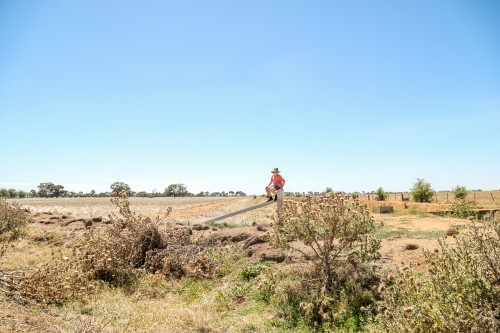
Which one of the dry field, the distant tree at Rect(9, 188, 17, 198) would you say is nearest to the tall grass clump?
the dry field

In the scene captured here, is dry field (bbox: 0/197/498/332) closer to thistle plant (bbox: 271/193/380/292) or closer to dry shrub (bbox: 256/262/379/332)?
dry shrub (bbox: 256/262/379/332)

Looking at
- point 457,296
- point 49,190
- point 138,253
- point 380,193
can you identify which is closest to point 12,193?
point 49,190

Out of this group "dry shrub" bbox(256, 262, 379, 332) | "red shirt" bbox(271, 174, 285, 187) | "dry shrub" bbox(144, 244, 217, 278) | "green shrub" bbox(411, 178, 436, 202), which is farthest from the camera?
"green shrub" bbox(411, 178, 436, 202)

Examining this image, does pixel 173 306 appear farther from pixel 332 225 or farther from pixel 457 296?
pixel 457 296

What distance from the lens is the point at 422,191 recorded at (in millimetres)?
33875

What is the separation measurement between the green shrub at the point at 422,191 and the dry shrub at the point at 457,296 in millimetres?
33703

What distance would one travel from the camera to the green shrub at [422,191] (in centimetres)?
3378

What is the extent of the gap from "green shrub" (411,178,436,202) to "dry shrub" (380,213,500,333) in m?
33.7

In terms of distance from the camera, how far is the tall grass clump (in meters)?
5.21

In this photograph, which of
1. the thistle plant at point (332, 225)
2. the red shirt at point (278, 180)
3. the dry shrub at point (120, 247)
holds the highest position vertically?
the red shirt at point (278, 180)

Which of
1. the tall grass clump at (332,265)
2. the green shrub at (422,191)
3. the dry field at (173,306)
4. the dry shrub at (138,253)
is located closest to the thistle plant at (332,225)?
the tall grass clump at (332,265)

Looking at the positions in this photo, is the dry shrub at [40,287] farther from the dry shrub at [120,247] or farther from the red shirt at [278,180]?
the red shirt at [278,180]

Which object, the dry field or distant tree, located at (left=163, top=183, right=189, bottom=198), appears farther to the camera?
distant tree, located at (left=163, top=183, right=189, bottom=198)

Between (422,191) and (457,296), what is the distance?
34.6m
